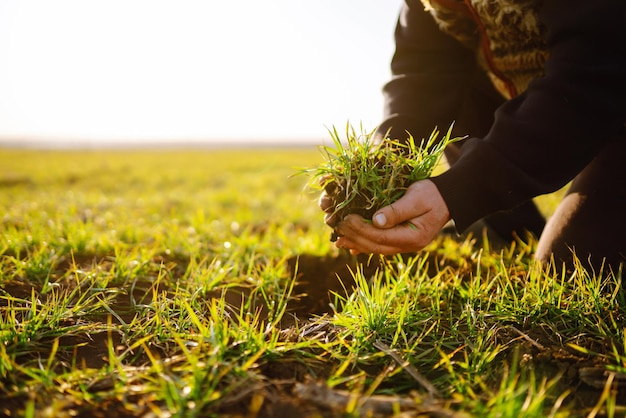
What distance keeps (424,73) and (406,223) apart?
1.30m

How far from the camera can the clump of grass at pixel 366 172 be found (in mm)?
1835

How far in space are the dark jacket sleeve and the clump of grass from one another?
706 millimetres

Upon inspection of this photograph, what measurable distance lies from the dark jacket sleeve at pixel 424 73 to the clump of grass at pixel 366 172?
706 millimetres

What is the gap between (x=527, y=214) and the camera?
2980 millimetres

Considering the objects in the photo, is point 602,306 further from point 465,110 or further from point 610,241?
point 465,110

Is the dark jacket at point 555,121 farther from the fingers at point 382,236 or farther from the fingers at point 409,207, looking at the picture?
the fingers at point 382,236

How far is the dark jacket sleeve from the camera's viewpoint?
2627mm

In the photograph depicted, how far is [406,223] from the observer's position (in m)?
1.81

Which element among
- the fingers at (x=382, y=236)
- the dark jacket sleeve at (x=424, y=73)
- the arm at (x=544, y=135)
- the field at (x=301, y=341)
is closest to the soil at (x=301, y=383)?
the field at (x=301, y=341)

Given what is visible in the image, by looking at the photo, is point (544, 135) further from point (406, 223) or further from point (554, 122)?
point (406, 223)

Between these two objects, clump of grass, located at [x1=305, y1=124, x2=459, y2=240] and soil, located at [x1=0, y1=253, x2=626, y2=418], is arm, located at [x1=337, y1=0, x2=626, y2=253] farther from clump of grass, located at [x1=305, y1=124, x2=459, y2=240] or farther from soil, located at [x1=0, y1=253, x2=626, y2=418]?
soil, located at [x1=0, y1=253, x2=626, y2=418]

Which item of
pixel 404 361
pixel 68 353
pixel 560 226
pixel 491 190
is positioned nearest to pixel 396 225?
pixel 491 190

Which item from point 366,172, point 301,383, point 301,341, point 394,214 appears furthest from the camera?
point 366,172

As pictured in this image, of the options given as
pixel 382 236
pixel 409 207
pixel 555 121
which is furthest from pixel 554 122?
pixel 382 236
